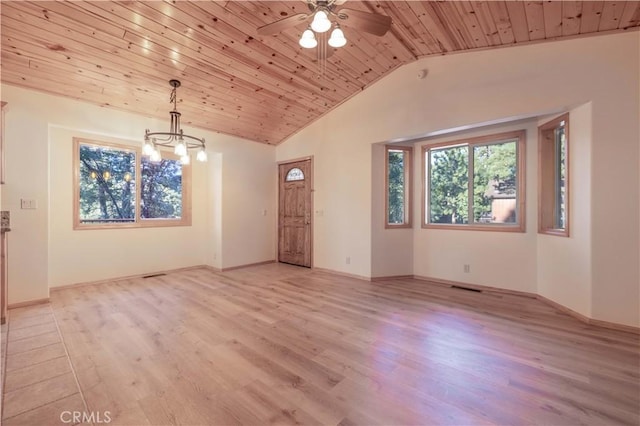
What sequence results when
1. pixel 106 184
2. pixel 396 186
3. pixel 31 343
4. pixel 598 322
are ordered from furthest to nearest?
pixel 396 186, pixel 106 184, pixel 598 322, pixel 31 343

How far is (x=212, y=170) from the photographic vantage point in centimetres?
574

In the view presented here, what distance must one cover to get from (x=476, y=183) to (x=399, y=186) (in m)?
1.22

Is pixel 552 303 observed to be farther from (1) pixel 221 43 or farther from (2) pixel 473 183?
(1) pixel 221 43

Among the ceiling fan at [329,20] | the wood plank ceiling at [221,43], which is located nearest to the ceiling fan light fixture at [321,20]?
the ceiling fan at [329,20]

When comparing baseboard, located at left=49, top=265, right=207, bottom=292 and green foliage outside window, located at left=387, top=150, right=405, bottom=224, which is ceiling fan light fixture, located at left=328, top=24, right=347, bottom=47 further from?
baseboard, located at left=49, top=265, right=207, bottom=292

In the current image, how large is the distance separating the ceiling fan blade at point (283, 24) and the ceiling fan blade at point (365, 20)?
299 millimetres

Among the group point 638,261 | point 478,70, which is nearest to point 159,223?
point 478,70

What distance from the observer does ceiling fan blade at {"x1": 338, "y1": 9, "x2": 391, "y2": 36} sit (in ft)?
6.73

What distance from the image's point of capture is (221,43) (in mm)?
3211

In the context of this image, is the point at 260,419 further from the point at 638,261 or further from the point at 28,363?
the point at 638,261

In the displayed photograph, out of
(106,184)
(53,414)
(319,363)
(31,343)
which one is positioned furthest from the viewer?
(106,184)

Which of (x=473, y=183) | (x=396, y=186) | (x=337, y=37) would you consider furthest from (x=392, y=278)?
(x=337, y=37)

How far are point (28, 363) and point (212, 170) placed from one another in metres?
4.10

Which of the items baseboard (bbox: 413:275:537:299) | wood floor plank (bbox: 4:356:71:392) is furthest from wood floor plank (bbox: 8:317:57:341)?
baseboard (bbox: 413:275:537:299)
